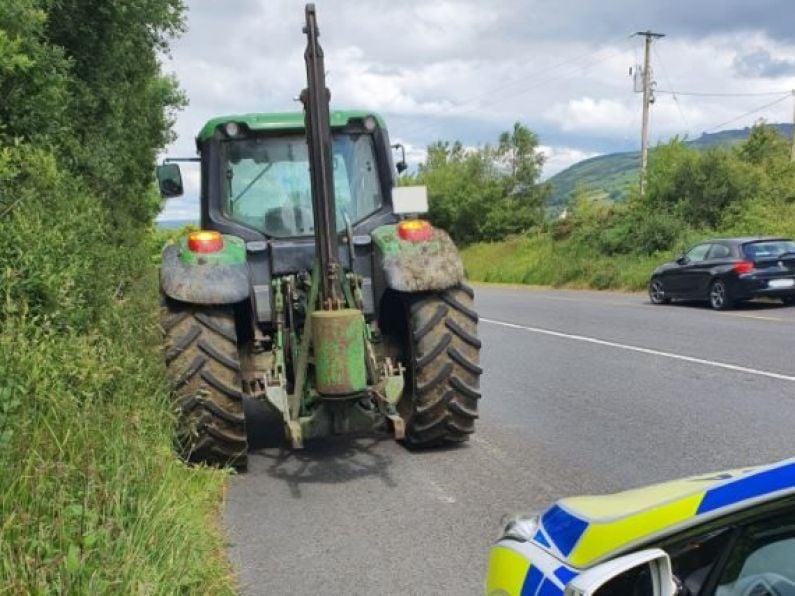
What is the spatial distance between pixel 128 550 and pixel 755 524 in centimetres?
245

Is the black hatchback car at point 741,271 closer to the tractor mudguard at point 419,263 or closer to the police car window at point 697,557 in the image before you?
the tractor mudguard at point 419,263

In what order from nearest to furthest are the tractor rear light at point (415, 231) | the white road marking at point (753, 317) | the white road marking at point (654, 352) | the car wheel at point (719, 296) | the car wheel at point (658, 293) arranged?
the tractor rear light at point (415, 231)
the white road marking at point (654, 352)
the white road marking at point (753, 317)
the car wheel at point (719, 296)
the car wheel at point (658, 293)

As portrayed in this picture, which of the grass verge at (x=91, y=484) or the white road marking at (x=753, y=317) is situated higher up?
the grass verge at (x=91, y=484)

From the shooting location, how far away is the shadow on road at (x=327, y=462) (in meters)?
6.11

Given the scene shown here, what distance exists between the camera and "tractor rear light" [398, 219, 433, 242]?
640cm

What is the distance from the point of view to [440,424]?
6.46m

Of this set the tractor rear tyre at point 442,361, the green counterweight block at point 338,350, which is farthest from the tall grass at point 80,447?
the tractor rear tyre at point 442,361

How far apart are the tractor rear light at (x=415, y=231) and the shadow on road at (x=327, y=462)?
64.7 inches

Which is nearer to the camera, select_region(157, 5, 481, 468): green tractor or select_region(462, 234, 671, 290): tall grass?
select_region(157, 5, 481, 468): green tractor

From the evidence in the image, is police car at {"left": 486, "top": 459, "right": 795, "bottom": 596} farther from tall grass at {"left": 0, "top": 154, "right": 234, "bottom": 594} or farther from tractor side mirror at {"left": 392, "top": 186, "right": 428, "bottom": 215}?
tractor side mirror at {"left": 392, "top": 186, "right": 428, "bottom": 215}

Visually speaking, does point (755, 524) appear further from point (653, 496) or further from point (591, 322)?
point (591, 322)

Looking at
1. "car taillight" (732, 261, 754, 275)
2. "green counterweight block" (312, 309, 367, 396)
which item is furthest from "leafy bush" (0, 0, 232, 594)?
"car taillight" (732, 261, 754, 275)

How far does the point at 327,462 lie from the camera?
6504 mm

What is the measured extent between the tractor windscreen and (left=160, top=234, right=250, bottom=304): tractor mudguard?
82cm
